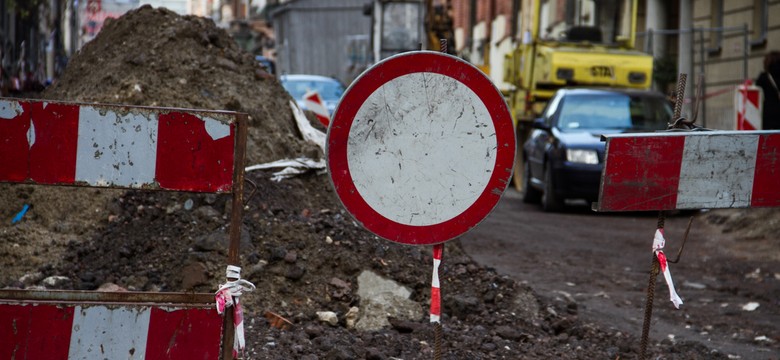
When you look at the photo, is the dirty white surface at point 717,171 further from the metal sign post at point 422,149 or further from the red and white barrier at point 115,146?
the red and white barrier at point 115,146

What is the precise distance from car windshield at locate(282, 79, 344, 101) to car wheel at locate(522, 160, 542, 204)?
27.3 ft

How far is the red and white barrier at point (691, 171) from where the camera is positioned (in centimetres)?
522

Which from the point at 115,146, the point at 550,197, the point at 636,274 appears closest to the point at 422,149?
the point at 115,146

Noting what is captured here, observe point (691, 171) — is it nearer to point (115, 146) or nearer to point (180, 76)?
point (115, 146)

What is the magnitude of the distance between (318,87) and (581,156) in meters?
11.5

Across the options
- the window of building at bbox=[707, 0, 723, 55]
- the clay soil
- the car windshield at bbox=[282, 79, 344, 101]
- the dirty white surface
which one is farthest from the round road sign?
the car windshield at bbox=[282, 79, 344, 101]

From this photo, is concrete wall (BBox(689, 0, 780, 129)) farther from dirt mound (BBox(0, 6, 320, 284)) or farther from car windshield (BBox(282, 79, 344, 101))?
dirt mound (BBox(0, 6, 320, 284))

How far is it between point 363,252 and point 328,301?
2.15ft

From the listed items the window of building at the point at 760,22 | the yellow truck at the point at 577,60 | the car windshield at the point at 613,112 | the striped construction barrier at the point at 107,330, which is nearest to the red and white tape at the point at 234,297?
the striped construction barrier at the point at 107,330

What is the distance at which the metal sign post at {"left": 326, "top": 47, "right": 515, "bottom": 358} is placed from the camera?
4789mm

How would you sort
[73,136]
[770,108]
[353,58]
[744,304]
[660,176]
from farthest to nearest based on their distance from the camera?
[353,58], [770,108], [744,304], [660,176], [73,136]

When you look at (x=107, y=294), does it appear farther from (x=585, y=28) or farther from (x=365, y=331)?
(x=585, y=28)

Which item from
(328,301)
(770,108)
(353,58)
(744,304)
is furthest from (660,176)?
(353,58)

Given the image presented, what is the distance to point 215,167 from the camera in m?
4.50
